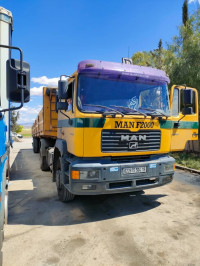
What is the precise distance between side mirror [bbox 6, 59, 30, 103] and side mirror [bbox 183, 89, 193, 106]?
3489 mm

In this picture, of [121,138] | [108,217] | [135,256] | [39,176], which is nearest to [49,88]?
[39,176]

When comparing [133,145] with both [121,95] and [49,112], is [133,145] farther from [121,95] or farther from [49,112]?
[49,112]

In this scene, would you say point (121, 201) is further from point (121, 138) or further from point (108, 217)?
point (121, 138)

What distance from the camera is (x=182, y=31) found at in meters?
12.6

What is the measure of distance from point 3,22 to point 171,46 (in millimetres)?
12082

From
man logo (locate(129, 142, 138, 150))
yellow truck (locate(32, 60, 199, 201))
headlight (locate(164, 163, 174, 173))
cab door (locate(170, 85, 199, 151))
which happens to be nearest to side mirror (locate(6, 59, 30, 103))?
yellow truck (locate(32, 60, 199, 201))

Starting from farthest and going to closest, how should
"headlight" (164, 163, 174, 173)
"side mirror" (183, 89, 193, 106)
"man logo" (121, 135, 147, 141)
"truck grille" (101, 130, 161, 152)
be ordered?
"side mirror" (183, 89, 193, 106), "headlight" (164, 163, 174, 173), "man logo" (121, 135, 147, 141), "truck grille" (101, 130, 161, 152)

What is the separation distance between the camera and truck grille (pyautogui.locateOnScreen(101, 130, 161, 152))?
3.63 m

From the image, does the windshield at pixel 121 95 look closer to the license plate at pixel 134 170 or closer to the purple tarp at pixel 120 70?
the purple tarp at pixel 120 70

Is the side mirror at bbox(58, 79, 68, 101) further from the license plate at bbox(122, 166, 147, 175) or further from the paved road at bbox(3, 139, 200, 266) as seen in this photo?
the paved road at bbox(3, 139, 200, 266)

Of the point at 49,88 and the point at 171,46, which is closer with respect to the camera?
the point at 49,88

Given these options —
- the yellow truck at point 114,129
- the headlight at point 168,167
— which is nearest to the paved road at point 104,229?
the yellow truck at point 114,129

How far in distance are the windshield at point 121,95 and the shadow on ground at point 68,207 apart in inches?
78.6

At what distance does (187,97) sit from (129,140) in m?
1.79
